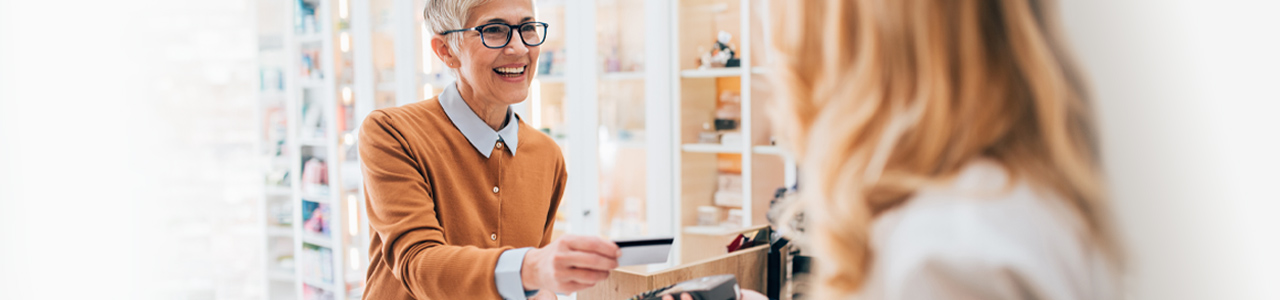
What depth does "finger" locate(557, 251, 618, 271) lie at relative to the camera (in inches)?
35.8

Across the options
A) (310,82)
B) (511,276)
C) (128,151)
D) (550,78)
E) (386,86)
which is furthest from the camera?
(310,82)

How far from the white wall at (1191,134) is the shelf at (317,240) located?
4154 millimetres

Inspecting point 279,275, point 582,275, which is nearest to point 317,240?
point 279,275

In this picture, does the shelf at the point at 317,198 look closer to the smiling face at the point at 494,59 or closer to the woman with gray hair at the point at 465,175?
the woman with gray hair at the point at 465,175

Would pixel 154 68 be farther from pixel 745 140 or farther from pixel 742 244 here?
pixel 742 244

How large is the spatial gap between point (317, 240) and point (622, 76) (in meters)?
2.38

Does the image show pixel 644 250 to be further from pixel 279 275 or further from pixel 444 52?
pixel 279 275

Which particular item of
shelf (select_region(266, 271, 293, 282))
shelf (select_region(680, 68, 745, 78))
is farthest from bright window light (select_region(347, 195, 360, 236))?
shelf (select_region(680, 68, 745, 78))

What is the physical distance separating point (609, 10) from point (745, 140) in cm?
87

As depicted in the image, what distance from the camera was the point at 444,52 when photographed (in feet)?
4.28

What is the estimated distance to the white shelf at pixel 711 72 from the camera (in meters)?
2.72

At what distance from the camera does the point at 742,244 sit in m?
1.10

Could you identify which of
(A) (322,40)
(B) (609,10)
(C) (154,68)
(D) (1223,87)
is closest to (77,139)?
(C) (154,68)

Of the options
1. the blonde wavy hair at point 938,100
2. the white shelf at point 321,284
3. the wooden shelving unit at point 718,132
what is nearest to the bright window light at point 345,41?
the white shelf at point 321,284
